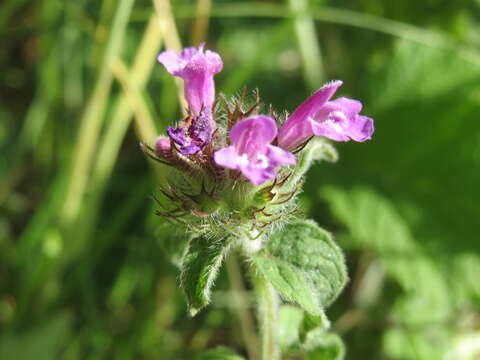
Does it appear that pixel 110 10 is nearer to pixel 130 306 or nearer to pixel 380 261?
pixel 130 306

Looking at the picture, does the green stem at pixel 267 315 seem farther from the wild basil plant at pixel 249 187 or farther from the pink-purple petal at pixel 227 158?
the pink-purple petal at pixel 227 158

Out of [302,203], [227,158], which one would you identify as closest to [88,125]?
[302,203]

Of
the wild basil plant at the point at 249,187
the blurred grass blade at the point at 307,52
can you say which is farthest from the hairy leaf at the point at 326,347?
the blurred grass blade at the point at 307,52

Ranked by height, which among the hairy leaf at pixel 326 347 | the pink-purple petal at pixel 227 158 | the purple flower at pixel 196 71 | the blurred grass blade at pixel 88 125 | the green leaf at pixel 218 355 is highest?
the blurred grass blade at pixel 88 125

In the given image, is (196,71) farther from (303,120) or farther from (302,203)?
(302,203)

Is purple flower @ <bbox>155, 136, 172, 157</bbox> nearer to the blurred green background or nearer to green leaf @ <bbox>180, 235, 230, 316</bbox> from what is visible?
green leaf @ <bbox>180, 235, 230, 316</bbox>

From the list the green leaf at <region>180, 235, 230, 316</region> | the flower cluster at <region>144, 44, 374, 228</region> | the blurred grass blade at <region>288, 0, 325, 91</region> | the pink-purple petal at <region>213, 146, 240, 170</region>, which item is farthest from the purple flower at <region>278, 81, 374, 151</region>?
the blurred grass blade at <region>288, 0, 325, 91</region>

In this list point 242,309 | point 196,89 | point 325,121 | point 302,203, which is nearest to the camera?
point 325,121

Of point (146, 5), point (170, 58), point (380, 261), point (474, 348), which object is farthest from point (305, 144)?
point (146, 5)
